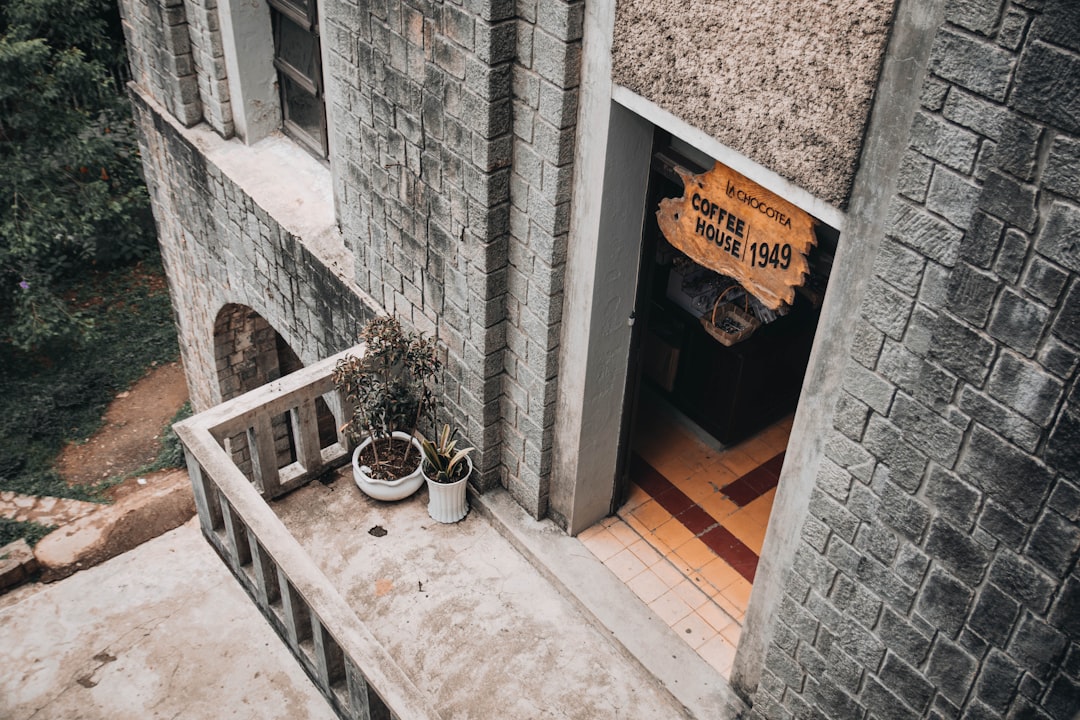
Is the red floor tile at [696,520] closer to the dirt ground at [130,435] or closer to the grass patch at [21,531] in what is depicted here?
the grass patch at [21,531]

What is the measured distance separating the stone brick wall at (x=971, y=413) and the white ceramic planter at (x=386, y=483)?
2.72m

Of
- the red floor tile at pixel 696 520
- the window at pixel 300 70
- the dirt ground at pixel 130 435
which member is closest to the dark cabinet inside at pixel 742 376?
the red floor tile at pixel 696 520

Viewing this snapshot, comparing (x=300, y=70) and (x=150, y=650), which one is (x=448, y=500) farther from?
(x=300, y=70)

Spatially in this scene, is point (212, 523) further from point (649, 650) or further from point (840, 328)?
point (840, 328)

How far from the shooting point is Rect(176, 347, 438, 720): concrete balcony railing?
4617 millimetres

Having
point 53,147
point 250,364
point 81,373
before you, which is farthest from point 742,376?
point 81,373

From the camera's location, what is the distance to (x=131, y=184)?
13953 millimetres

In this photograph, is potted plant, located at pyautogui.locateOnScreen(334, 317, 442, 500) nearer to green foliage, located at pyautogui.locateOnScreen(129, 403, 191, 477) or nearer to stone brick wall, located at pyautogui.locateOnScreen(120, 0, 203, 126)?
stone brick wall, located at pyautogui.locateOnScreen(120, 0, 203, 126)

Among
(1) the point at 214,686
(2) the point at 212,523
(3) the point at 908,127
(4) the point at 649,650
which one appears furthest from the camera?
(1) the point at 214,686

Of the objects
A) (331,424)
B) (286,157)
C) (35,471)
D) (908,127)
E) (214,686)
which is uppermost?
(908,127)

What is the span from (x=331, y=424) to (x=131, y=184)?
18.9 feet

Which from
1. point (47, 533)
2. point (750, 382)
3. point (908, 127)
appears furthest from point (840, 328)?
point (47, 533)

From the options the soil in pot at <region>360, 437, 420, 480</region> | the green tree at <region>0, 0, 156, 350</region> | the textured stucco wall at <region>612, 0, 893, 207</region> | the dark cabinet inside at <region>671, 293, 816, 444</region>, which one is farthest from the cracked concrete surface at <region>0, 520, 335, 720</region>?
the green tree at <region>0, 0, 156, 350</region>

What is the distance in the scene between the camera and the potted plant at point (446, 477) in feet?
19.8
